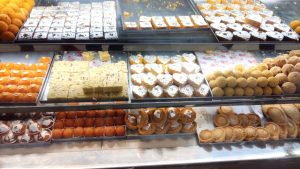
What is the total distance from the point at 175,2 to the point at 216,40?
2.41 ft

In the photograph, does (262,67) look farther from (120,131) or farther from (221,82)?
(120,131)

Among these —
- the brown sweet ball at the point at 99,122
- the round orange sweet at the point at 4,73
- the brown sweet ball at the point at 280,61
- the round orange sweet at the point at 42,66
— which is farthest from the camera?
the brown sweet ball at the point at 280,61

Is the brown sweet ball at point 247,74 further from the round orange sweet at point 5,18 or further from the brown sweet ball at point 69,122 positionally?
the round orange sweet at point 5,18

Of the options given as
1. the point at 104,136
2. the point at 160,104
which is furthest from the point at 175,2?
the point at 104,136

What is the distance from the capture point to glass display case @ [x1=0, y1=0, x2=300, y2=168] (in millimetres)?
2199

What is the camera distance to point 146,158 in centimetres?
262

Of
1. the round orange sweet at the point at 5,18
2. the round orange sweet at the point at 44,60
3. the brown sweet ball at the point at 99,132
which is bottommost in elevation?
the brown sweet ball at the point at 99,132

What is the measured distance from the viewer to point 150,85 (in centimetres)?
249

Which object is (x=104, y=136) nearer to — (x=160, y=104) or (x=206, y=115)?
(x=160, y=104)

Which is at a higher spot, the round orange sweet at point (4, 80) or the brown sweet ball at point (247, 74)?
the brown sweet ball at point (247, 74)

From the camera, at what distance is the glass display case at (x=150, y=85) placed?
2.20 m

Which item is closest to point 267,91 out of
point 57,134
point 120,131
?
point 120,131

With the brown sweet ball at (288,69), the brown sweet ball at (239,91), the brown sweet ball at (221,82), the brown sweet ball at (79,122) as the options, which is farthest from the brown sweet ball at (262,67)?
the brown sweet ball at (79,122)

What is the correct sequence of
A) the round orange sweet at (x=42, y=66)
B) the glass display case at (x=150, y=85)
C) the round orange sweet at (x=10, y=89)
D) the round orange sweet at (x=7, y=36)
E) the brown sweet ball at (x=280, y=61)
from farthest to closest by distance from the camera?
the brown sweet ball at (x=280, y=61), the round orange sweet at (x=42, y=66), the round orange sweet at (x=10, y=89), the glass display case at (x=150, y=85), the round orange sweet at (x=7, y=36)
